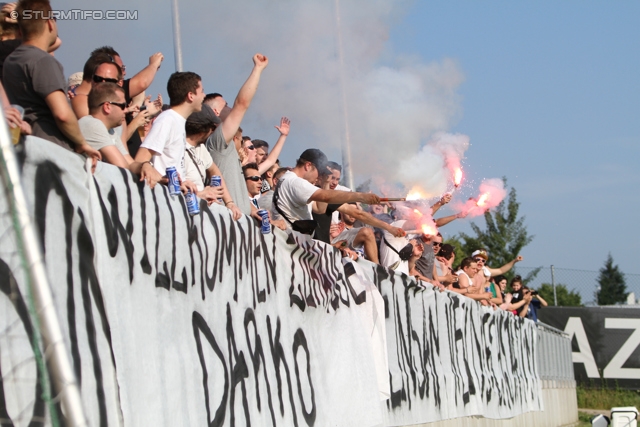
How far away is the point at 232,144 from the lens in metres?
7.39

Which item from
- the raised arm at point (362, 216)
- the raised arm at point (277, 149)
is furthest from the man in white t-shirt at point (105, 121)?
the raised arm at point (277, 149)

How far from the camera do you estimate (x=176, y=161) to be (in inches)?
246

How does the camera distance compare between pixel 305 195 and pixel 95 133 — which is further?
pixel 305 195

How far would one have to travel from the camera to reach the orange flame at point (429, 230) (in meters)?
12.1

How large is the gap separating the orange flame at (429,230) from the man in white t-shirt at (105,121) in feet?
22.9

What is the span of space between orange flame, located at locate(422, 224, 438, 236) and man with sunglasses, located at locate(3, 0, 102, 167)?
25.6ft

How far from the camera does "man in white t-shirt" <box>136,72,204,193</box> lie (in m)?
6.13

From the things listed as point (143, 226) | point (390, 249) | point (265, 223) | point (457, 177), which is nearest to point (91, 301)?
point (143, 226)

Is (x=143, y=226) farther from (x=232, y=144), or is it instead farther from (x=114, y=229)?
(x=232, y=144)

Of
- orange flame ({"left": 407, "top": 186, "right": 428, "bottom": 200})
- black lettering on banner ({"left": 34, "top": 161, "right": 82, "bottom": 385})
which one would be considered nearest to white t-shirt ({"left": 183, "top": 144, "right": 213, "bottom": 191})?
black lettering on banner ({"left": 34, "top": 161, "right": 82, "bottom": 385})

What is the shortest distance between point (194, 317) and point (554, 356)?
18.8m

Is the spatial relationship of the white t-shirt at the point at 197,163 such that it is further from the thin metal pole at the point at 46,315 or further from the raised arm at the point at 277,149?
the thin metal pole at the point at 46,315

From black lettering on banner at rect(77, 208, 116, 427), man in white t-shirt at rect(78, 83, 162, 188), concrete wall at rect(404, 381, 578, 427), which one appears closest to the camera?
black lettering on banner at rect(77, 208, 116, 427)

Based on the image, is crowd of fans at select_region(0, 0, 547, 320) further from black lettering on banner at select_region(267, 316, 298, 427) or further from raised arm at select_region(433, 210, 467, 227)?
raised arm at select_region(433, 210, 467, 227)
